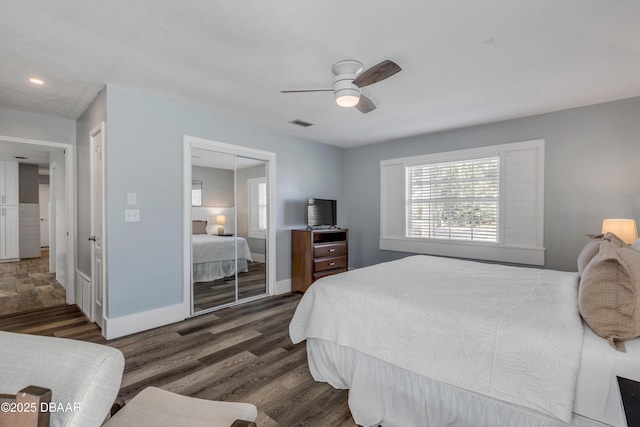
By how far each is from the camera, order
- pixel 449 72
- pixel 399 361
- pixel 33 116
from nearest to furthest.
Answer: pixel 399 361 < pixel 449 72 < pixel 33 116

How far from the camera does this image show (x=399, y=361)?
1713 millimetres

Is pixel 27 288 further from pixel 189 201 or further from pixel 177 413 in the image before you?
pixel 177 413

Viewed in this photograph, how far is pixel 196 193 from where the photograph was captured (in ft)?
11.8

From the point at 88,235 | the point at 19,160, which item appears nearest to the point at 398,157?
the point at 88,235

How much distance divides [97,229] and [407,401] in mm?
3372

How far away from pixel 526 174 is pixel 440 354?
3205 mm

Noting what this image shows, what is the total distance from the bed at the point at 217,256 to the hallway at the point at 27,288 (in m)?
2.20

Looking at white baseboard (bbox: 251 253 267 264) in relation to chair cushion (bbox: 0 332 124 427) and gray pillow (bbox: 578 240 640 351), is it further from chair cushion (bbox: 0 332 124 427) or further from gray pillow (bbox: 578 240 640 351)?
gray pillow (bbox: 578 240 640 351)

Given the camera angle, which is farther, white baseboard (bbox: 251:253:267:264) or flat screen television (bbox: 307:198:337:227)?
flat screen television (bbox: 307:198:337:227)

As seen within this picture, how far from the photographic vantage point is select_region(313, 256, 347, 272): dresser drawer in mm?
4509

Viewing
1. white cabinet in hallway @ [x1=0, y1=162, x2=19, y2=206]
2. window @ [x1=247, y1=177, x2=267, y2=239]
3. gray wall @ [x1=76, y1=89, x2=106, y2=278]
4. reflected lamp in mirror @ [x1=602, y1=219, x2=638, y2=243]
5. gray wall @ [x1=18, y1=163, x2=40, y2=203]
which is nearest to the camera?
reflected lamp in mirror @ [x1=602, y1=219, x2=638, y2=243]

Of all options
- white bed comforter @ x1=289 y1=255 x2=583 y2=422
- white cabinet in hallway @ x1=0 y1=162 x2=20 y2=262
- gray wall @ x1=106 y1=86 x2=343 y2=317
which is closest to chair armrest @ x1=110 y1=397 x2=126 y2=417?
white bed comforter @ x1=289 y1=255 x2=583 y2=422

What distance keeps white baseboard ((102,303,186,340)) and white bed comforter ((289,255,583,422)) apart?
1.80 metres

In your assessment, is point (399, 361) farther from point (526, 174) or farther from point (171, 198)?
point (526, 174)
